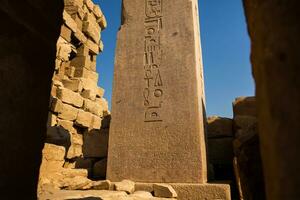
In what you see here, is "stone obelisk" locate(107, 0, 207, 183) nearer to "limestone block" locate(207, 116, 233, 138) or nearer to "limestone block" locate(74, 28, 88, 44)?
"limestone block" locate(207, 116, 233, 138)

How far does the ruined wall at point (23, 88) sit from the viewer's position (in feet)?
3.62

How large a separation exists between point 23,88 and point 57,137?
2563 mm

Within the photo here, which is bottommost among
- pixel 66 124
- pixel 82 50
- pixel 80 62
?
pixel 66 124

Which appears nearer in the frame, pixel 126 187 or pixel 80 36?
pixel 126 187

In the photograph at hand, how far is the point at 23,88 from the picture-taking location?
120cm

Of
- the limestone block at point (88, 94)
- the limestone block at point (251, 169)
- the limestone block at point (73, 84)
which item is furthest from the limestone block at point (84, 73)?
the limestone block at point (251, 169)

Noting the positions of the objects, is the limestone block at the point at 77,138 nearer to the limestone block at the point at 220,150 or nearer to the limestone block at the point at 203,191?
the limestone block at the point at 220,150

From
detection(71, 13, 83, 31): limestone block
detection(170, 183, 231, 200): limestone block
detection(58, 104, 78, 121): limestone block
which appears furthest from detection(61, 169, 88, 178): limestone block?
detection(71, 13, 83, 31): limestone block

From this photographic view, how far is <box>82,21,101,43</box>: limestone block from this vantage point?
31.4 feet

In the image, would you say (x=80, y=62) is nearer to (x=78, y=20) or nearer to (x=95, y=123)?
(x=78, y=20)

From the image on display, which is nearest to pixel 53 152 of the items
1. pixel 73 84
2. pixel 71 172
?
pixel 71 172

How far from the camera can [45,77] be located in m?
1.35

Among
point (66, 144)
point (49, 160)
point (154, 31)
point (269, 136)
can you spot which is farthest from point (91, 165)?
point (269, 136)

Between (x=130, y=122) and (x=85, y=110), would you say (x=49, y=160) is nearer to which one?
(x=130, y=122)
